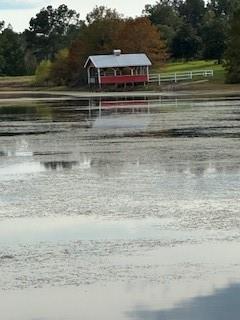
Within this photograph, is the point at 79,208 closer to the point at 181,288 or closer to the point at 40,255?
the point at 40,255

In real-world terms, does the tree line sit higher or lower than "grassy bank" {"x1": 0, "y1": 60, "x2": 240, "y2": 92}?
higher

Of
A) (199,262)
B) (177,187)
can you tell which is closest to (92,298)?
(199,262)

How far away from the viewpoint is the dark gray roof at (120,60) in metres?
98.5

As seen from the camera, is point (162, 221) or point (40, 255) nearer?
point (40, 255)

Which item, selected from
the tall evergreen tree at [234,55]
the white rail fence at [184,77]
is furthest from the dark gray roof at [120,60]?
the tall evergreen tree at [234,55]

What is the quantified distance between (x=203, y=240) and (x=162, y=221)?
59.4 inches

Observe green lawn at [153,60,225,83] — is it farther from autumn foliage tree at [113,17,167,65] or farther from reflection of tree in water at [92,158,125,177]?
reflection of tree in water at [92,158,125,177]

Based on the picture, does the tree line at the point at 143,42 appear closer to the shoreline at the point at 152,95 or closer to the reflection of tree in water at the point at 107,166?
the shoreline at the point at 152,95

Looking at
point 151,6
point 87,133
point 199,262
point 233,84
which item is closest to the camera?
point 199,262

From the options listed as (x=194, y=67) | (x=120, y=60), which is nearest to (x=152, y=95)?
(x=120, y=60)

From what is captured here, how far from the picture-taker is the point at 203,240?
11344 millimetres

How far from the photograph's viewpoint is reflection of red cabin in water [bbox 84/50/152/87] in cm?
9819

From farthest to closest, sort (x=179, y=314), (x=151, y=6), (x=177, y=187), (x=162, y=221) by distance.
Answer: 1. (x=151, y=6)
2. (x=177, y=187)
3. (x=162, y=221)
4. (x=179, y=314)

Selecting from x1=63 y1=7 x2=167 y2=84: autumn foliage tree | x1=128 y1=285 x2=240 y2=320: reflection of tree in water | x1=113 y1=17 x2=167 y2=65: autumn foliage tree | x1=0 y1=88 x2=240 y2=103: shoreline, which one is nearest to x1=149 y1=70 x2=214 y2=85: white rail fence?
x1=0 y1=88 x2=240 y2=103: shoreline
